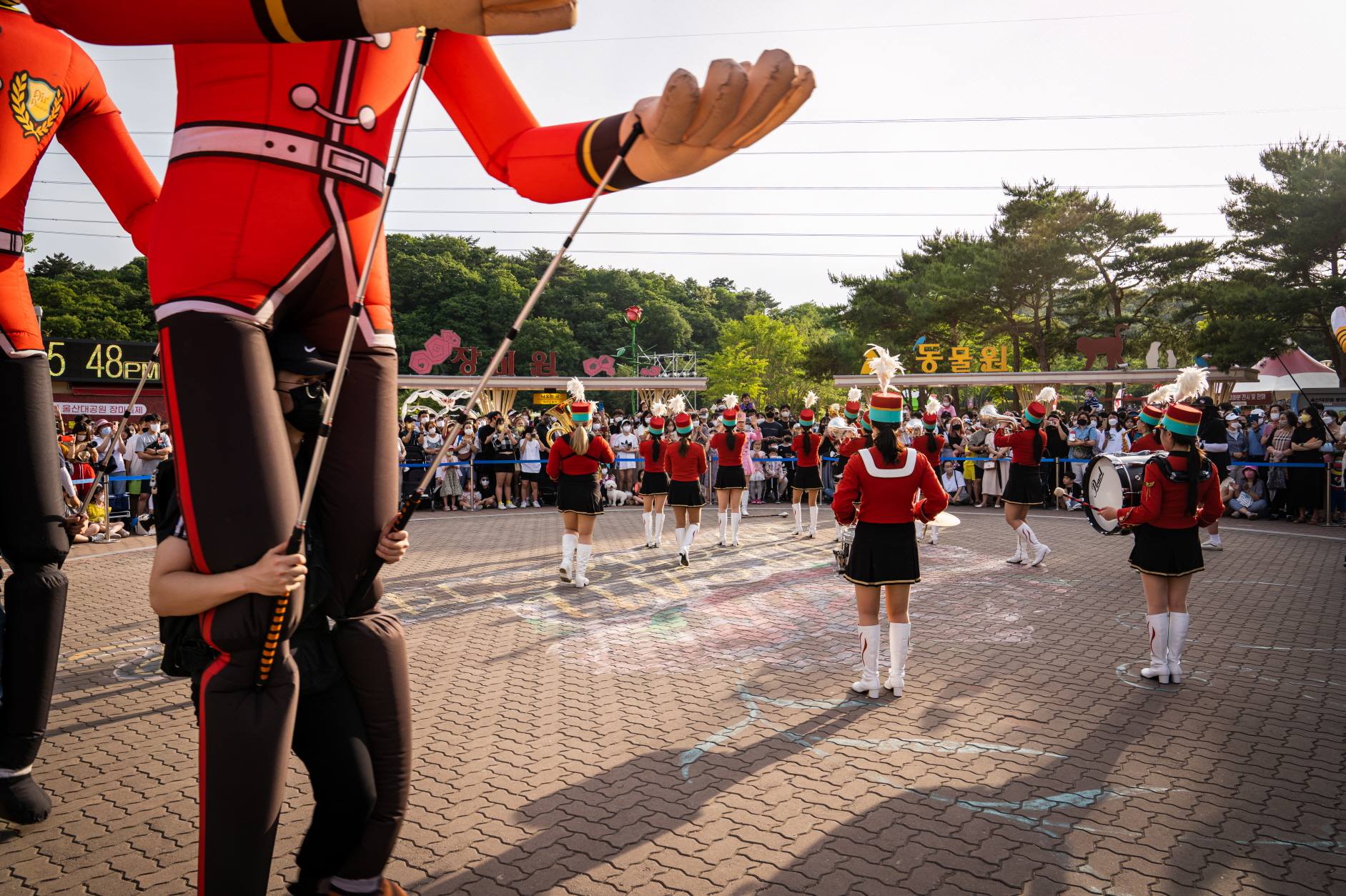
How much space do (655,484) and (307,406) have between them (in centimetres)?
1075

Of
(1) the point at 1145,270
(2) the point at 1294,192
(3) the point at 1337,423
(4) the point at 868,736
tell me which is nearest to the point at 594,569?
(4) the point at 868,736

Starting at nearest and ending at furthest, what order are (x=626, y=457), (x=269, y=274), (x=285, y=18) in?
1. (x=285, y=18)
2. (x=269, y=274)
3. (x=626, y=457)

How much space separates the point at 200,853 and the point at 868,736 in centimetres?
392

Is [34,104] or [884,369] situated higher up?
[34,104]

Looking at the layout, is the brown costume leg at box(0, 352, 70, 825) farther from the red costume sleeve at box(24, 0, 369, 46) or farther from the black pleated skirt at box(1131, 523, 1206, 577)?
the black pleated skirt at box(1131, 523, 1206, 577)

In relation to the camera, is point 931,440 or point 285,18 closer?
point 285,18

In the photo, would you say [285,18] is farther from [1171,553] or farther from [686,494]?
[686,494]

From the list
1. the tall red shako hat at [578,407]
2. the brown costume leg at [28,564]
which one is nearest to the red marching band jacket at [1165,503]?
the tall red shako hat at [578,407]

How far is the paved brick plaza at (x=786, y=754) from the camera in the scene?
3379 millimetres

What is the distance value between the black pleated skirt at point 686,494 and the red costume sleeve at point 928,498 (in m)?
5.90

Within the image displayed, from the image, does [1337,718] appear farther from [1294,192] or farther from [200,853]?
[1294,192]

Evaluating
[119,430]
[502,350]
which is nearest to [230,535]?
[502,350]

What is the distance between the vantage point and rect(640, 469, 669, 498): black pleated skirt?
41.6ft

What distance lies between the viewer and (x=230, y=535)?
185cm
